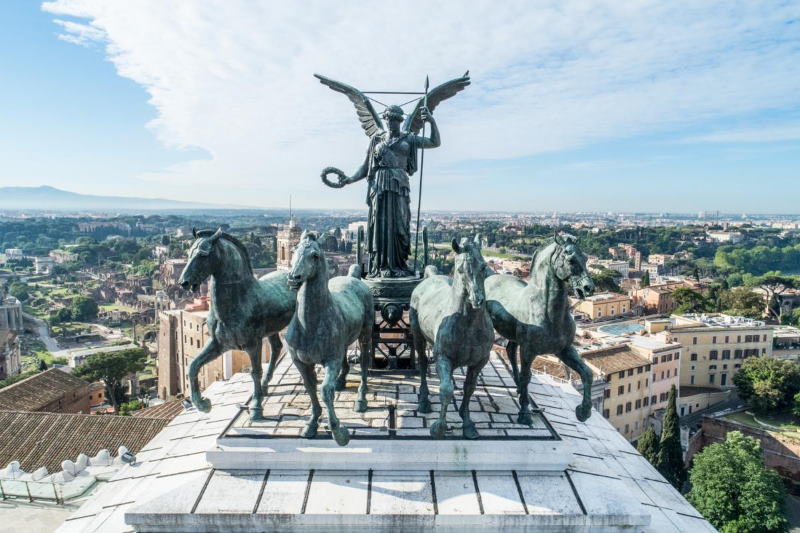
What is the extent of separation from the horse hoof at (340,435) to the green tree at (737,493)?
2360 cm

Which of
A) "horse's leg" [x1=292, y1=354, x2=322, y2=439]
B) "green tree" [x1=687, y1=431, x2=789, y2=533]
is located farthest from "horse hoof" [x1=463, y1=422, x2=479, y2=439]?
"green tree" [x1=687, y1=431, x2=789, y2=533]

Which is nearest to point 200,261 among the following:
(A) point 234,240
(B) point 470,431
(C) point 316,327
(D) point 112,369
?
(A) point 234,240

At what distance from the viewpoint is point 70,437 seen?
2044 centimetres

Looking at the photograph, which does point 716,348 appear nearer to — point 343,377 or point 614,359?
point 614,359

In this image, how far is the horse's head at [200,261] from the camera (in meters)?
7.11

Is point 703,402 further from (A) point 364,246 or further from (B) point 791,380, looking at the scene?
(A) point 364,246

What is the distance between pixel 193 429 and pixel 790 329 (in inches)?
2201

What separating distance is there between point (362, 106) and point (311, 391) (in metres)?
6.69

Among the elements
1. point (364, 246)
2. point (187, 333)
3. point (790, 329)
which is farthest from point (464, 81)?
point (790, 329)

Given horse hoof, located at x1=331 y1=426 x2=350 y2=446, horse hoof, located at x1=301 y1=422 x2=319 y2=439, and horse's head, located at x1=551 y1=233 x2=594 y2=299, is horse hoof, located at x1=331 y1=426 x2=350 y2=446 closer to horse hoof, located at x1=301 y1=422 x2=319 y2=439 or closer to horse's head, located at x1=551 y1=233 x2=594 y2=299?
horse hoof, located at x1=301 y1=422 x2=319 y2=439

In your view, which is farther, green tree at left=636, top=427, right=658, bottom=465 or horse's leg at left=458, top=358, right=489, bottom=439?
green tree at left=636, top=427, right=658, bottom=465

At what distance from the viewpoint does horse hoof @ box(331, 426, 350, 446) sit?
7.36m

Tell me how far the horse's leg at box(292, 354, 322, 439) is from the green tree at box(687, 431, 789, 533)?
23588 mm

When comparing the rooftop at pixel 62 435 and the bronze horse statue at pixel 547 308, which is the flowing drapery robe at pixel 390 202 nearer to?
the bronze horse statue at pixel 547 308
